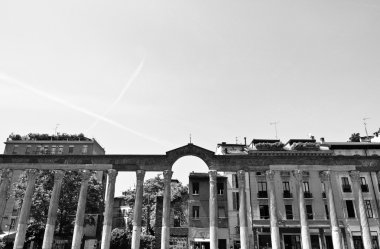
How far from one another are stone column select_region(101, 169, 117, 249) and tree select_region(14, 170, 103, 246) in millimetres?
10706

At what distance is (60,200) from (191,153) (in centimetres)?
1836

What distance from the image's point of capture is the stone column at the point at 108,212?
98.6 feet

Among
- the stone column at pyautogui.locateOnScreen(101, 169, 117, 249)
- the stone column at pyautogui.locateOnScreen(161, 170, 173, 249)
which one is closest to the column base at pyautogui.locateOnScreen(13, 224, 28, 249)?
the stone column at pyautogui.locateOnScreen(101, 169, 117, 249)

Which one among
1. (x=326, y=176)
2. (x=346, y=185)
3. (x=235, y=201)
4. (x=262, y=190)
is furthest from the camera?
(x=235, y=201)

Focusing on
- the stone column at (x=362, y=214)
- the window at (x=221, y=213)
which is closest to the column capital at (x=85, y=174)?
the window at (x=221, y=213)

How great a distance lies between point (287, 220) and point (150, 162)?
19916 mm

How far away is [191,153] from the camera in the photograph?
1337 inches

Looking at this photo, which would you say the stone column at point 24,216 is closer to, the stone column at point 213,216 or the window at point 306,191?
the stone column at point 213,216

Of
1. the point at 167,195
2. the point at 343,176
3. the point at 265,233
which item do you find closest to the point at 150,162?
the point at 167,195

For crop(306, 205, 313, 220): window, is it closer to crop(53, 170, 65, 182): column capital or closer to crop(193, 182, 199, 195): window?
crop(193, 182, 199, 195): window

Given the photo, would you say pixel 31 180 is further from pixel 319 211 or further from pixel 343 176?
pixel 343 176

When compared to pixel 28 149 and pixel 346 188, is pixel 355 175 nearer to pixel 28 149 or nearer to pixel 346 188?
pixel 346 188

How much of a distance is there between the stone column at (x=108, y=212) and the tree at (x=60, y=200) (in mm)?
10706

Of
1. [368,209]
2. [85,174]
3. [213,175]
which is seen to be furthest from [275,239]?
[85,174]
